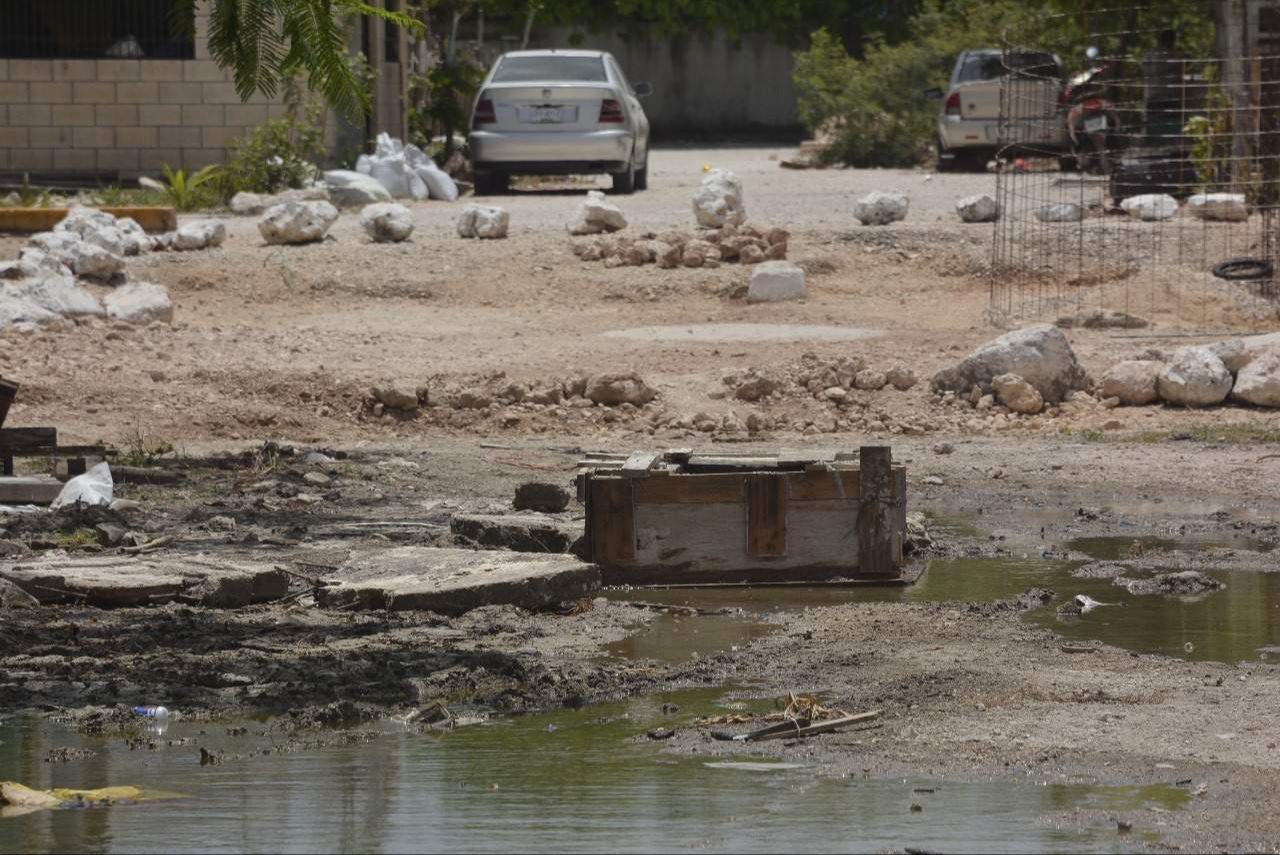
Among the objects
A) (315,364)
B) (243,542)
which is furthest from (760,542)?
(315,364)

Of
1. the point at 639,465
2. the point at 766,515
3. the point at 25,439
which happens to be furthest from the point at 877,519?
the point at 25,439

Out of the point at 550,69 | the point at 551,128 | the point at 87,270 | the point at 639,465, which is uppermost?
the point at 550,69

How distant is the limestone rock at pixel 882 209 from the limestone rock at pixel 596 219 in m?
2.12

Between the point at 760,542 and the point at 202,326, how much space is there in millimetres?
7589

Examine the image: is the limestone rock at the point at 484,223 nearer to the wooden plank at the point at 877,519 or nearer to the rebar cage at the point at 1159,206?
the rebar cage at the point at 1159,206

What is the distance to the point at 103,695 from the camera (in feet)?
21.1

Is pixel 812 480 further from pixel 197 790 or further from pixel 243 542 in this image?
pixel 197 790

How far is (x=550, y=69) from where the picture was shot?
2258cm

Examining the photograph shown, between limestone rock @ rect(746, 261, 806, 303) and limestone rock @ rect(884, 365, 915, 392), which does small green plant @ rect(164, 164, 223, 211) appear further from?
limestone rock @ rect(884, 365, 915, 392)

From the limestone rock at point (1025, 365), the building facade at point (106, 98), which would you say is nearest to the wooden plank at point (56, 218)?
the building facade at point (106, 98)

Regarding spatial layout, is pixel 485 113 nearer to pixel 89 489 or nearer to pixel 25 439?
pixel 25 439

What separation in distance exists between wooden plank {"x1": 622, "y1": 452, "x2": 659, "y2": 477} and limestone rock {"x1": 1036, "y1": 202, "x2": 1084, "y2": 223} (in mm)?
9845

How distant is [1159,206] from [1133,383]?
5702 mm

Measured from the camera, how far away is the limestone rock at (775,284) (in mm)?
15539
